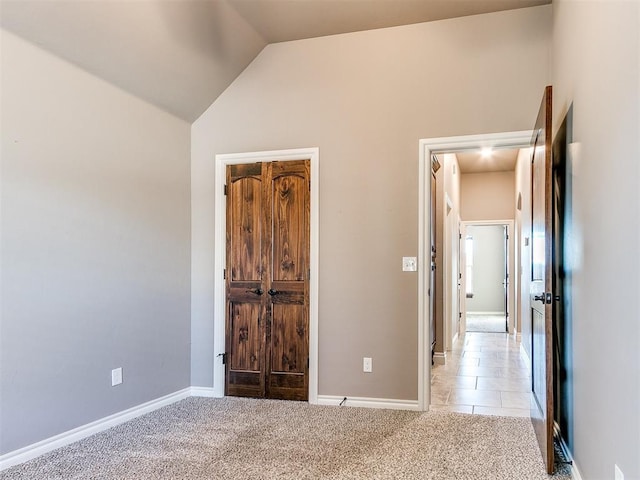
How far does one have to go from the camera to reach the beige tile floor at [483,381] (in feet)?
12.5

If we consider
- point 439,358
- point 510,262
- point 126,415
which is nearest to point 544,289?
point 126,415

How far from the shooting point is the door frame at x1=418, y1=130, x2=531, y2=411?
3.62m

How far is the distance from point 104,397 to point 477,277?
10636mm

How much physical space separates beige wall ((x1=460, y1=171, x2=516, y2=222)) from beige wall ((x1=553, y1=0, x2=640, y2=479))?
6281 millimetres

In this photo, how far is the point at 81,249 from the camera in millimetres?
3090

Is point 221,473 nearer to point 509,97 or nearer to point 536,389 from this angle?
point 536,389

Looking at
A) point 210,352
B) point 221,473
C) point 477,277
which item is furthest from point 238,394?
point 477,277

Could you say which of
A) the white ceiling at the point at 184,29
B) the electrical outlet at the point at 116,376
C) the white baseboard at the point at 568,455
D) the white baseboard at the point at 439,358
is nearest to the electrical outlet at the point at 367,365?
the white baseboard at the point at 568,455

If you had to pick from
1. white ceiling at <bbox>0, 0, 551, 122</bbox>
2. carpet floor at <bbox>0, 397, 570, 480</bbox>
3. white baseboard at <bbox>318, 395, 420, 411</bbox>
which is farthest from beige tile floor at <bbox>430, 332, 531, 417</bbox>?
white ceiling at <bbox>0, 0, 551, 122</bbox>

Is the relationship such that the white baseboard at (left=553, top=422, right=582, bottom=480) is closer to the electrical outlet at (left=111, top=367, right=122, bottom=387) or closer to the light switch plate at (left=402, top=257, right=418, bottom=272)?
the light switch plate at (left=402, top=257, right=418, bottom=272)

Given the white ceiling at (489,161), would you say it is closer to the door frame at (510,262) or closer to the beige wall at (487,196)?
the beige wall at (487,196)

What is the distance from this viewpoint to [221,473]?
2.51 metres

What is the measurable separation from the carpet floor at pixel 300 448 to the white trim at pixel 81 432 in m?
0.05

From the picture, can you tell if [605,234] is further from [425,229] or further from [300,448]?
[300,448]
